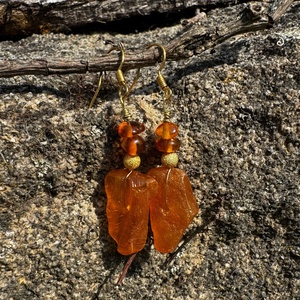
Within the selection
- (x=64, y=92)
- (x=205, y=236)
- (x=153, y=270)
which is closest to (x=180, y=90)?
(x=64, y=92)

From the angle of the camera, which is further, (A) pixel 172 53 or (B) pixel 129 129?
(A) pixel 172 53

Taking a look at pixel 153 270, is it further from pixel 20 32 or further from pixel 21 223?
pixel 20 32

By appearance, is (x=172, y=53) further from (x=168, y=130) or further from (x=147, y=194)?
(x=147, y=194)

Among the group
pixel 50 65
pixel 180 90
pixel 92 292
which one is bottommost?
pixel 92 292

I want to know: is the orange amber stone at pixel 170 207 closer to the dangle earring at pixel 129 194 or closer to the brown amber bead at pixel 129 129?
the dangle earring at pixel 129 194

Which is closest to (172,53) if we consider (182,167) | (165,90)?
(165,90)
